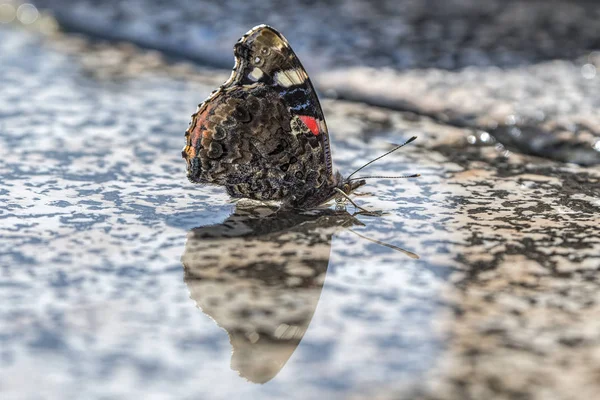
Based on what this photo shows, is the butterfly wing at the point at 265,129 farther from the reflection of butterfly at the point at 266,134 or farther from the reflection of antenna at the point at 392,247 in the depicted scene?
the reflection of antenna at the point at 392,247

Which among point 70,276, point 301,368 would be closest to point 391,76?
point 70,276

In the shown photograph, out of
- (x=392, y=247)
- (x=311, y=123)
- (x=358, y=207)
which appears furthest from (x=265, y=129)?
(x=392, y=247)

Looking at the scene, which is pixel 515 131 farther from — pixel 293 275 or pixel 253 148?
pixel 293 275

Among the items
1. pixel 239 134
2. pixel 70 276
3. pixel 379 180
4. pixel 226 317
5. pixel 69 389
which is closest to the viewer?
pixel 69 389

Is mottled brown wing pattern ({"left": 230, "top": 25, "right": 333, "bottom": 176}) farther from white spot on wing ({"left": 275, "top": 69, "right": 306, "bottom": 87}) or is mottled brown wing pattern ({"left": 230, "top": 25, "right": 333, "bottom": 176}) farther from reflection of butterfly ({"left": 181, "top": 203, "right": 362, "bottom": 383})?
reflection of butterfly ({"left": 181, "top": 203, "right": 362, "bottom": 383})

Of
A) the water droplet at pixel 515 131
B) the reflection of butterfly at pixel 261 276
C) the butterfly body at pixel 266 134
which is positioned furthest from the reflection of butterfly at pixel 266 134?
the water droplet at pixel 515 131

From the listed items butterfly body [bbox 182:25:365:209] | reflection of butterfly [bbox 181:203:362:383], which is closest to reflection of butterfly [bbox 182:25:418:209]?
butterfly body [bbox 182:25:365:209]

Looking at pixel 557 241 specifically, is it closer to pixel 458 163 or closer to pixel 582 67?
pixel 458 163

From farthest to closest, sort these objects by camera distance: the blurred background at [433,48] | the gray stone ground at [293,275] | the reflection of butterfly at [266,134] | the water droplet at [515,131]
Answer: the blurred background at [433,48], the water droplet at [515,131], the reflection of butterfly at [266,134], the gray stone ground at [293,275]
